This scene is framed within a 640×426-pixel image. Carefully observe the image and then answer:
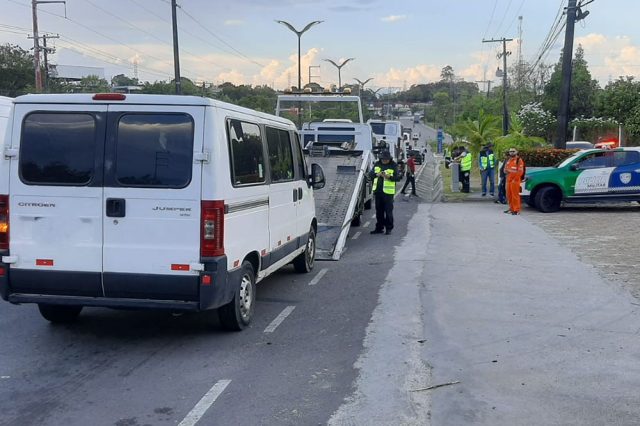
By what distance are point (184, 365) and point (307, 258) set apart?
4506mm

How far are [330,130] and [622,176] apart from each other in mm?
7583

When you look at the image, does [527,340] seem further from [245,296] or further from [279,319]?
[245,296]

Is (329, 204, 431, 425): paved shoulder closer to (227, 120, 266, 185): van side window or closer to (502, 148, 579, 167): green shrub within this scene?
(227, 120, 266, 185): van side window

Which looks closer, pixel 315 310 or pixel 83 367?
pixel 83 367

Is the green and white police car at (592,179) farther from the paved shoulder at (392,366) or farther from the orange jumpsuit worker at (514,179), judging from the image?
the paved shoulder at (392,366)

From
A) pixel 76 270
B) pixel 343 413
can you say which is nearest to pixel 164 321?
pixel 76 270

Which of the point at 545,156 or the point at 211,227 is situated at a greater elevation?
the point at 545,156

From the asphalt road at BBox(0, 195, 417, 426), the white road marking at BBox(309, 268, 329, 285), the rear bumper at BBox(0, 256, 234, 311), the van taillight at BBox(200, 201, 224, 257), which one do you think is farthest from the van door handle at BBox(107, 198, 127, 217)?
the white road marking at BBox(309, 268, 329, 285)

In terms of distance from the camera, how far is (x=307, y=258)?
1056cm

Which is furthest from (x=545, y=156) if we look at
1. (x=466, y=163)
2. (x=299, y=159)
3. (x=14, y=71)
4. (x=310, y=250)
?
(x=14, y=71)

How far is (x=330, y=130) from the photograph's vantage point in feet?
59.2

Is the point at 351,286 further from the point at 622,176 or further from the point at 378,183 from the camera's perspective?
the point at 622,176

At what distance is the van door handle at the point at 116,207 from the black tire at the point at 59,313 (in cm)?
154

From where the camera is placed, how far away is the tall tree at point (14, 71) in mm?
54469
